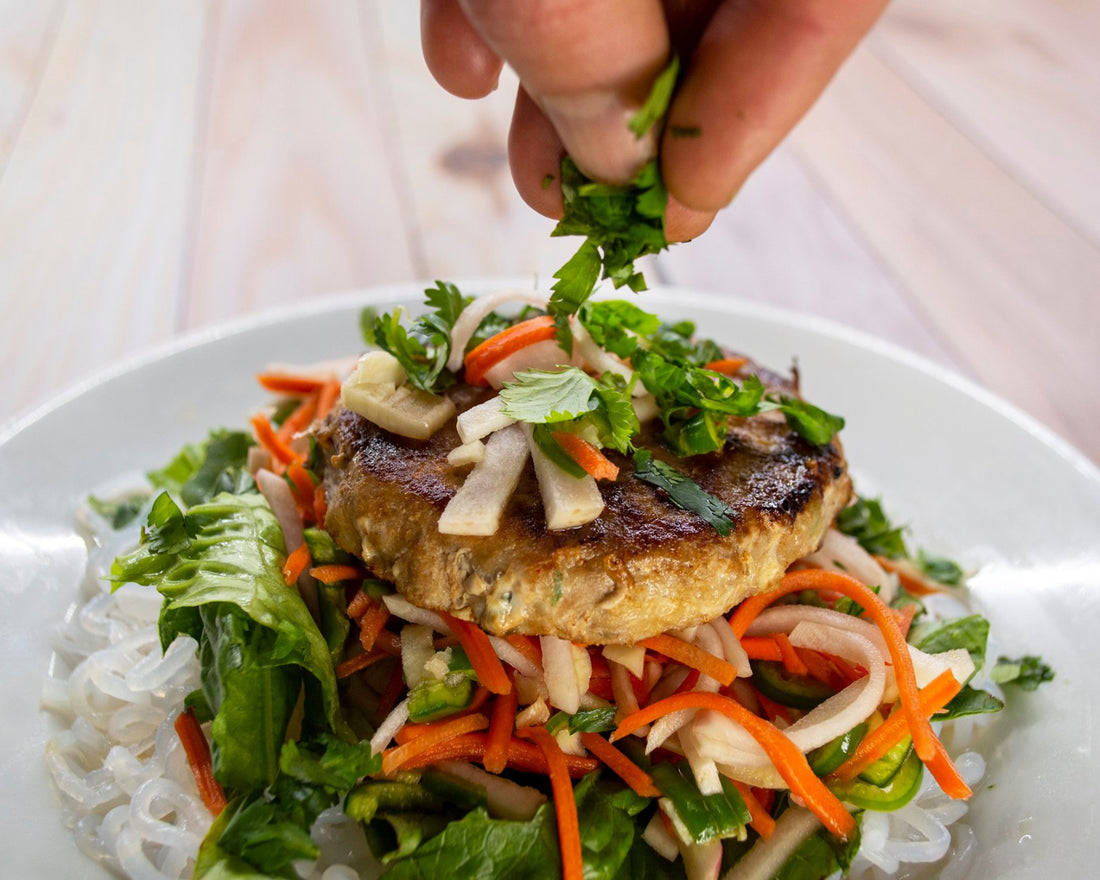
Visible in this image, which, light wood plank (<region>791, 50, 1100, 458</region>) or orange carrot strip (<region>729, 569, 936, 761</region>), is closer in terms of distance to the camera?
orange carrot strip (<region>729, 569, 936, 761</region>)

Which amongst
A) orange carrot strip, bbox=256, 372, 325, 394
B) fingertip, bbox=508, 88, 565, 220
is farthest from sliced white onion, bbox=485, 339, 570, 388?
orange carrot strip, bbox=256, 372, 325, 394

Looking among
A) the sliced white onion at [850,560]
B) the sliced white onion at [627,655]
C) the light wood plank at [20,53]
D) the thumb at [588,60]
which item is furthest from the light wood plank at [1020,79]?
the light wood plank at [20,53]

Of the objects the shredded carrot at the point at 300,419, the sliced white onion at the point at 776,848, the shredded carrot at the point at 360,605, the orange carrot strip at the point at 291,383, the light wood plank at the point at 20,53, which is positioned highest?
the light wood plank at the point at 20,53

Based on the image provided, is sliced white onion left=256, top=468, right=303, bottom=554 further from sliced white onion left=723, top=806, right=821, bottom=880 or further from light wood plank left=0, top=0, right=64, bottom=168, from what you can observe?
light wood plank left=0, top=0, right=64, bottom=168

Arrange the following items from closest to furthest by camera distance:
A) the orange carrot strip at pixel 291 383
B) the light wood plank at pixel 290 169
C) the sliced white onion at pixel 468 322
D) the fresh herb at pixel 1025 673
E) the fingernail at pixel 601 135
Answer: the fingernail at pixel 601 135, the sliced white onion at pixel 468 322, the fresh herb at pixel 1025 673, the orange carrot strip at pixel 291 383, the light wood plank at pixel 290 169

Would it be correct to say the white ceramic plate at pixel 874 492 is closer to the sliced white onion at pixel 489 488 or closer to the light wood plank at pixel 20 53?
the sliced white onion at pixel 489 488

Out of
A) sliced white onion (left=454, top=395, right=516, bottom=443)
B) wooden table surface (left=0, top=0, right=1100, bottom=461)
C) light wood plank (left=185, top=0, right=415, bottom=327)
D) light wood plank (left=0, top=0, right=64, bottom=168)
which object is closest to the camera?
sliced white onion (left=454, top=395, right=516, bottom=443)

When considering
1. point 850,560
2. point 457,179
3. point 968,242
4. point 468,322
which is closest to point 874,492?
point 850,560
